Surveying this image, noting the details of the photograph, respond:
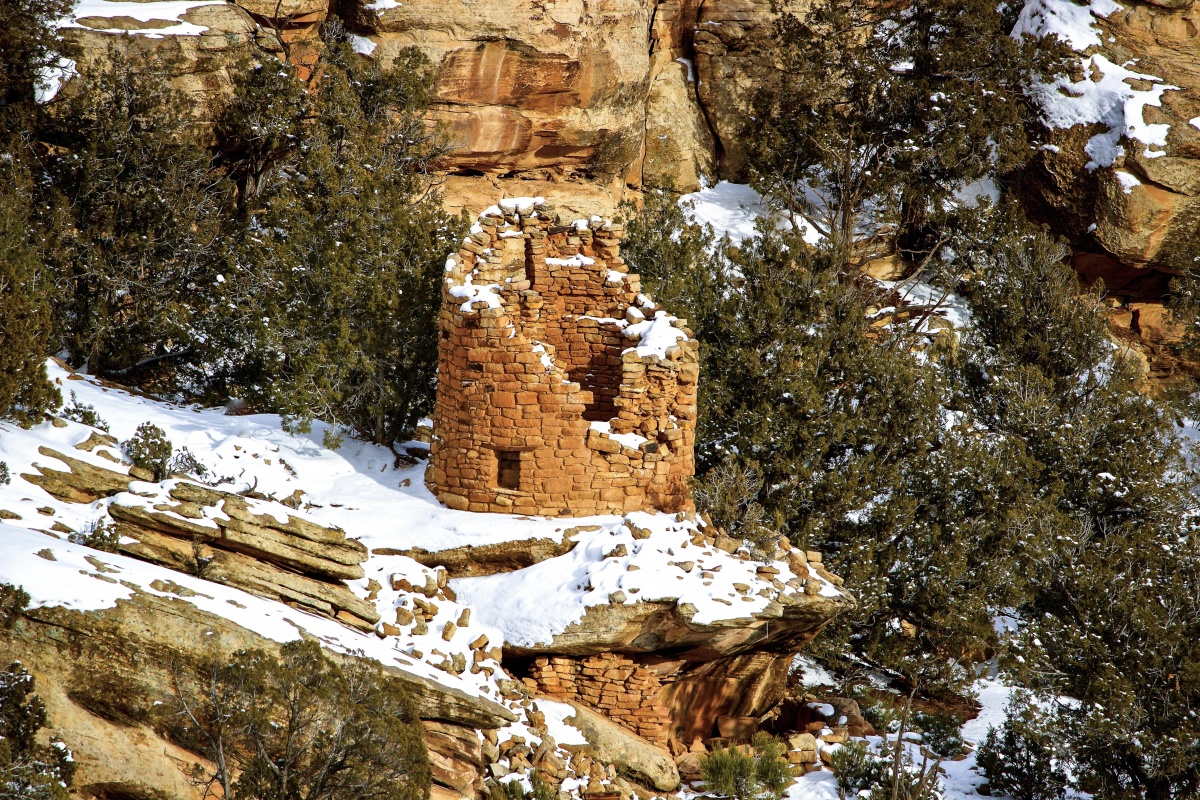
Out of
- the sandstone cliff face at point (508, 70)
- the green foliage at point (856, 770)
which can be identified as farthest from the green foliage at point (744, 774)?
the sandstone cliff face at point (508, 70)

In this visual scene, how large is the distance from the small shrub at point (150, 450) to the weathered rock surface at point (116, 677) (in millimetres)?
4331

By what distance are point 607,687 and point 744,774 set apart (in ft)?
6.17

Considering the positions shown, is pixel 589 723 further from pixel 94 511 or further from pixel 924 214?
pixel 924 214

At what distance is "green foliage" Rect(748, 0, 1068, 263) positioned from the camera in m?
29.7

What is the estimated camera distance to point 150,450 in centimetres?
1563

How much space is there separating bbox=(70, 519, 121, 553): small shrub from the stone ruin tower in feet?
14.3

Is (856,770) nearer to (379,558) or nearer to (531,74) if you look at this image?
(379,558)

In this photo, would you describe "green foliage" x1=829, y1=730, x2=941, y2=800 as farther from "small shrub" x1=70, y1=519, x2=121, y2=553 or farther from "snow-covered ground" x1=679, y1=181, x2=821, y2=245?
"snow-covered ground" x1=679, y1=181, x2=821, y2=245

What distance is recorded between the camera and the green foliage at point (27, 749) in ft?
30.3

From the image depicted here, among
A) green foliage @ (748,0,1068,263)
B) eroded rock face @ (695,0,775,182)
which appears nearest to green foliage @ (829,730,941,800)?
green foliage @ (748,0,1068,263)

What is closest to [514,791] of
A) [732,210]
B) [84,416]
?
[84,416]

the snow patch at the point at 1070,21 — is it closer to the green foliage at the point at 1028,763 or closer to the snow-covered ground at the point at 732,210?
the snow-covered ground at the point at 732,210

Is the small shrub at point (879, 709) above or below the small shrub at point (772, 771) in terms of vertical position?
below

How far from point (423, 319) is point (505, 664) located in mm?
6223
